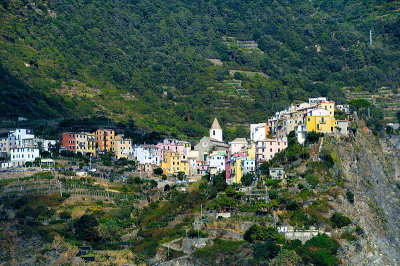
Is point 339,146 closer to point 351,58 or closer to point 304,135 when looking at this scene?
point 304,135

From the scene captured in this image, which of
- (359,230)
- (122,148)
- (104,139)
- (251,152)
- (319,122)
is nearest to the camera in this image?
(359,230)

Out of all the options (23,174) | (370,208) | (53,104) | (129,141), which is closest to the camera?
(370,208)

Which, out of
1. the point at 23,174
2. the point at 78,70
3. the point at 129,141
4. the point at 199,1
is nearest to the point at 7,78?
the point at 78,70

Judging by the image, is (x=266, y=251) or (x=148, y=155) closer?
(x=266, y=251)

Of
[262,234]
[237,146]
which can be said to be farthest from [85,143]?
[262,234]

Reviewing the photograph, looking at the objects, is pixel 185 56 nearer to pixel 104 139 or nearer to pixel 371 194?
pixel 104 139

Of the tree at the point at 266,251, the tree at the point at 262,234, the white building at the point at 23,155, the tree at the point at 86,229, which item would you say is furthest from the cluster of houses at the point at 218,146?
the tree at the point at 86,229
